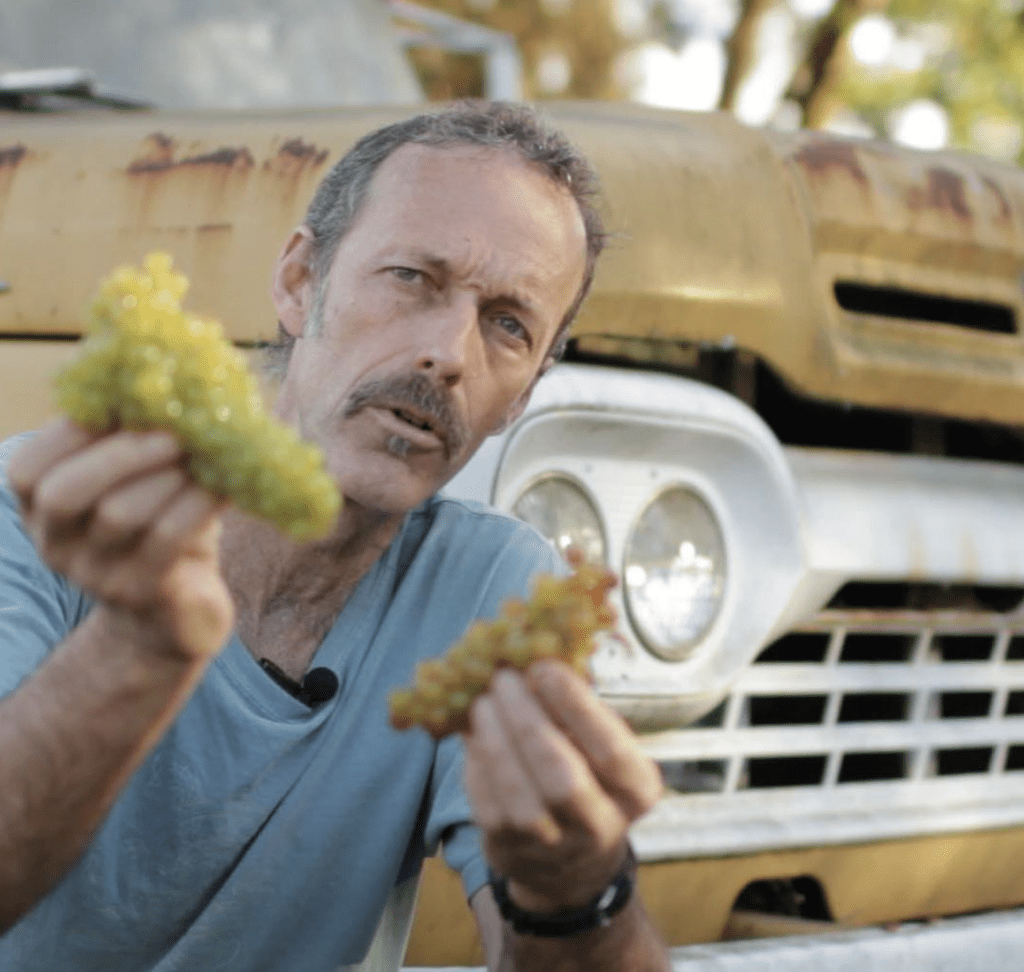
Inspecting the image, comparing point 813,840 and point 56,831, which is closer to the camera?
point 56,831

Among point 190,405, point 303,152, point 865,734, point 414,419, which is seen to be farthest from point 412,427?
point 865,734

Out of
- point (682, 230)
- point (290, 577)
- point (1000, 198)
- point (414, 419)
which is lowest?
point (290, 577)

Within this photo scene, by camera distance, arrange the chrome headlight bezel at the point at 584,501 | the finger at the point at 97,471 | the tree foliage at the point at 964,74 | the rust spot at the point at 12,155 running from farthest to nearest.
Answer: the tree foliage at the point at 964,74
the rust spot at the point at 12,155
the chrome headlight bezel at the point at 584,501
the finger at the point at 97,471

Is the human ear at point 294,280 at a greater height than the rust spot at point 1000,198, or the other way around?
the rust spot at point 1000,198

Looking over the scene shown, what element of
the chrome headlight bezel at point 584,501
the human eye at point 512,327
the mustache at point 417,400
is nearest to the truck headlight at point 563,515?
the chrome headlight bezel at point 584,501

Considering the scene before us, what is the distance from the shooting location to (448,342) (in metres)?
1.63

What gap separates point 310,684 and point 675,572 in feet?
2.57

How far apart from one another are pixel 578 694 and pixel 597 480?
1.14 m

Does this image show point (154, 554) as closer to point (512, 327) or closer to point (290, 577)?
point (290, 577)

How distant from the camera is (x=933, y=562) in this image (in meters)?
2.55

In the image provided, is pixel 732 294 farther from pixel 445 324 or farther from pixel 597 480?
pixel 445 324

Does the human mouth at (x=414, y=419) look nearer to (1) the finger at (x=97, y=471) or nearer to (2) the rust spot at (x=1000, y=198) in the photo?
(1) the finger at (x=97, y=471)

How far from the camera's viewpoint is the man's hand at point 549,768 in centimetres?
103

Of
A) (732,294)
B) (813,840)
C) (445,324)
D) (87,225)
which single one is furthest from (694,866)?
(87,225)
